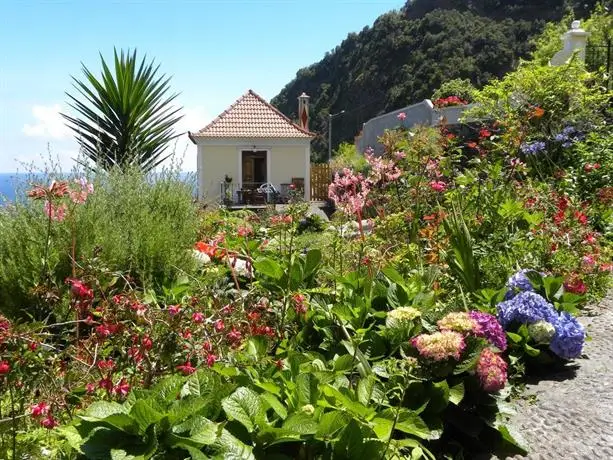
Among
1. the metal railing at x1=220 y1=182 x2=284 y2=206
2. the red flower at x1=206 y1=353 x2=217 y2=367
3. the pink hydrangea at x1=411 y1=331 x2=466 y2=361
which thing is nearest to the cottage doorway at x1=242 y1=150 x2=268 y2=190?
the metal railing at x1=220 y1=182 x2=284 y2=206

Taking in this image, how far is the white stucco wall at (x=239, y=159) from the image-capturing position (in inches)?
863

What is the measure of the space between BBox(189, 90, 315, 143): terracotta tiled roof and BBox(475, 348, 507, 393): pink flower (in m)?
20.2

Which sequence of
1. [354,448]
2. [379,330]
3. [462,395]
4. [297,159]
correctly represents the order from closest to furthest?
1. [354,448]
2. [462,395]
3. [379,330]
4. [297,159]

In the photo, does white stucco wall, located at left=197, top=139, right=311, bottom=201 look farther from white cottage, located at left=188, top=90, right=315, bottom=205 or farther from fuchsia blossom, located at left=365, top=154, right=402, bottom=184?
fuchsia blossom, located at left=365, top=154, right=402, bottom=184

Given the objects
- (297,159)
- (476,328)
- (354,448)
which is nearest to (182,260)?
(476,328)

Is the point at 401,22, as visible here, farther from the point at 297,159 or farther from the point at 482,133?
the point at 482,133

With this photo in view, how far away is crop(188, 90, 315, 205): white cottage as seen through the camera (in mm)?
21906

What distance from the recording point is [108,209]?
4.60m

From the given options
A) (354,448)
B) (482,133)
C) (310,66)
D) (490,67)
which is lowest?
(354,448)

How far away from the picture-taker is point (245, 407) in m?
1.76

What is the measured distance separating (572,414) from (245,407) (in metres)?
1.46

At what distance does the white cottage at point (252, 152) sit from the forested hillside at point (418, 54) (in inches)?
504

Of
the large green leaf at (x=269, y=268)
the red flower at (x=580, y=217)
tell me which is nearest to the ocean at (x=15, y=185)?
the large green leaf at (x=269, y=268)

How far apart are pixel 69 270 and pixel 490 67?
132 ft
